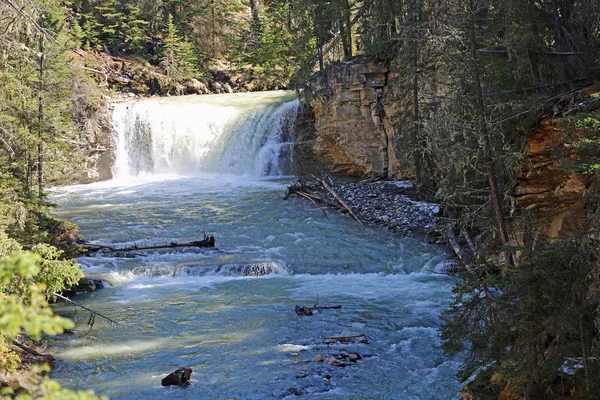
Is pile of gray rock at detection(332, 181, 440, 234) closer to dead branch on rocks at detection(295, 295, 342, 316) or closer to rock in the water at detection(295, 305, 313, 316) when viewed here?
dead branch on rocks at detection(295, 295, 342, 316)

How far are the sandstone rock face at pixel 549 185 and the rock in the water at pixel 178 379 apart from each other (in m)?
5.67

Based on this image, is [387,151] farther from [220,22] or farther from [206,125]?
[220,22]

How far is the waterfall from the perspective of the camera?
2844 centimetres

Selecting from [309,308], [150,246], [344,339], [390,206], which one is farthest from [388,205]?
[344,339]

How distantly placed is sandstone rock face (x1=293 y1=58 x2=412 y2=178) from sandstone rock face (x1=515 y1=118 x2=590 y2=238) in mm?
12582

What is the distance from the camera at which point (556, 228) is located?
9.38 metres

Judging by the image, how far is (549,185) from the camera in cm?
984


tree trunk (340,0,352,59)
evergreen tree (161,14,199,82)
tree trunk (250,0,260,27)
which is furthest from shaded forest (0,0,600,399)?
tree trunk (250,0,260,27)

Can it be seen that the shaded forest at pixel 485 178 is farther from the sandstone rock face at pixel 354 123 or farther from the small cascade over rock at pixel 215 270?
the small cascade over rock at pixel 215 270

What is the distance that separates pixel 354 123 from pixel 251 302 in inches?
551

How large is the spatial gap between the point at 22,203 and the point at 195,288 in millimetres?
3971

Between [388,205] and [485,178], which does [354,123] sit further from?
[485,178]

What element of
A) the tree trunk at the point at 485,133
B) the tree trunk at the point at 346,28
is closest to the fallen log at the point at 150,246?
the tree trunk at the point at 485,133

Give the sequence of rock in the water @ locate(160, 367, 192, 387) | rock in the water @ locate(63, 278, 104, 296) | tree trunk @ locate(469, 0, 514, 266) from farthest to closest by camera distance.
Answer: rock in the water @ locate(63, 278, 104, 296) < rock in the water @ locate(160, 367, 192, 387) < tree trunk @ locate(469, 0, 514, 266)
